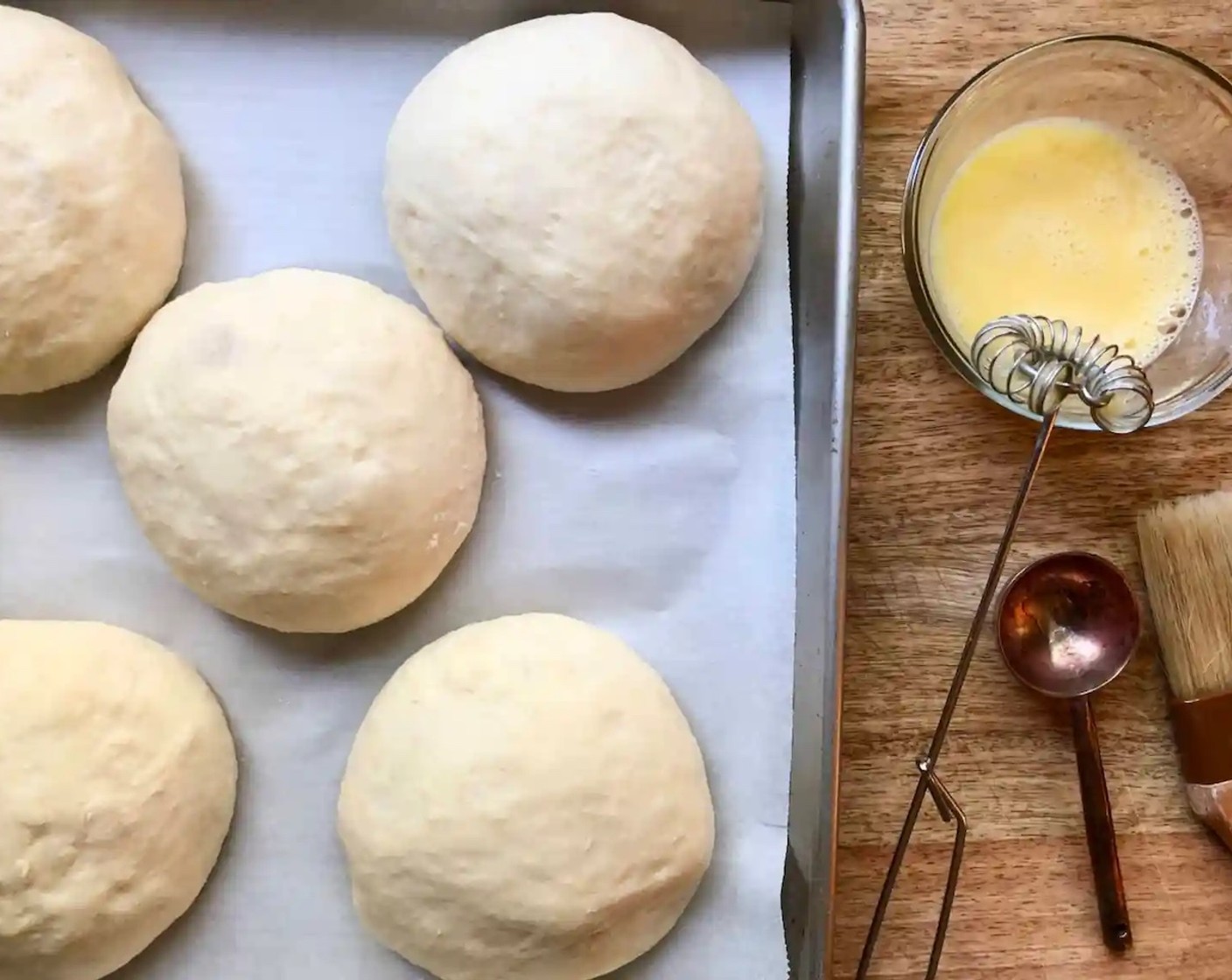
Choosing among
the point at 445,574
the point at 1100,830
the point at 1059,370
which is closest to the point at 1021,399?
the point at 1059,370

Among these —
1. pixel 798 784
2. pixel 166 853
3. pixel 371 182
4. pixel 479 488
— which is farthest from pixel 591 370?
pixel 166 853

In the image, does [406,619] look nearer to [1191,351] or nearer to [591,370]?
[591,370]

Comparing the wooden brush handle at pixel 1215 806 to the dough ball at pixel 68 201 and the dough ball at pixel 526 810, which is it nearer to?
the dough ball at pixel 526 810

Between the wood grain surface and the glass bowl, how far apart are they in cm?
4

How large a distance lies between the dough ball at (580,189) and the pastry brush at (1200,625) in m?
0.39

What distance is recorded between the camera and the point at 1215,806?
806 mm

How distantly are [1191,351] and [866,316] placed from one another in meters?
0.25

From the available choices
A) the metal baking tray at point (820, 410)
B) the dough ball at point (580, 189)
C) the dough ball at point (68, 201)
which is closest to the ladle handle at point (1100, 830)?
the metal baking tray at point (820, 410)

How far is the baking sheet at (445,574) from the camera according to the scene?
79 centimetres

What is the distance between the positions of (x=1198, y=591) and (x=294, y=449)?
0.67 meters

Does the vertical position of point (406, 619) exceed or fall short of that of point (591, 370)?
it falls short

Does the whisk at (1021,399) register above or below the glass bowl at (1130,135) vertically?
below

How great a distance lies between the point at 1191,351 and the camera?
826mm

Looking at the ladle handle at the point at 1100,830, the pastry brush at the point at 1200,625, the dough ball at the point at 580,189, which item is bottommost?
the ladle handle at the point at 1100,830
